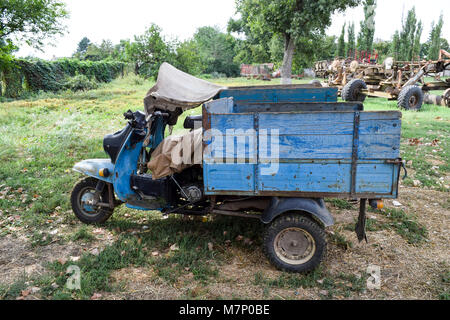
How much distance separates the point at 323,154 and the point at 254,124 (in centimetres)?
74

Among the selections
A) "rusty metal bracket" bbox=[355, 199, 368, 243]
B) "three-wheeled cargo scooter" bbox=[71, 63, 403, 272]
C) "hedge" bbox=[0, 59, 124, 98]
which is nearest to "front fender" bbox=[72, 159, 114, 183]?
"three-wheeled cargo scooter" bbox=[71, 63, 403, 272]

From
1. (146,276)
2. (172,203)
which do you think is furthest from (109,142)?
(146,276)

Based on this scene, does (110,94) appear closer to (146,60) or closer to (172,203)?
(146,60)

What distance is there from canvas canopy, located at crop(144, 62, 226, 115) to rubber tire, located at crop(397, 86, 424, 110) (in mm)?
10703

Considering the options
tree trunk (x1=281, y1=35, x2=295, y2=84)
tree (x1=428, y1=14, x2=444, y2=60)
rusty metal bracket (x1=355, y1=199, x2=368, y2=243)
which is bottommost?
rusty metal bracket (x1=355, y1=199, x2=368, y2=243)

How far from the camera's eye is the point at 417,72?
48.8ft

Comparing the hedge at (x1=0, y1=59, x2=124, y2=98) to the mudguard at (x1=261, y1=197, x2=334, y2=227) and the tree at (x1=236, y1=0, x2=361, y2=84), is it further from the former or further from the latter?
the mudguard at (x1=261, y1=197, x2=334, y2=227)

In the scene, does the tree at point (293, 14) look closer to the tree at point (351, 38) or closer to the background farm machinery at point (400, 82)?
the background farm machinery at point (400, 82)

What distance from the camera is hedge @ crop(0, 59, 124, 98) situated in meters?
22.0

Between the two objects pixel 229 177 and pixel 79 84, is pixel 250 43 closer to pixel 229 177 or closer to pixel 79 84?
pixel 79 84

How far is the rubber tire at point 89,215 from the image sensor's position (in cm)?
475

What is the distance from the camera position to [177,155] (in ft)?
13.1

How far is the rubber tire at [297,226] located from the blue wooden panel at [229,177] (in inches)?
18.7
